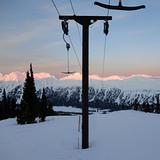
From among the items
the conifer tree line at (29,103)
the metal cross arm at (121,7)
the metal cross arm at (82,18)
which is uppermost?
the metal cross arm at (82,18)

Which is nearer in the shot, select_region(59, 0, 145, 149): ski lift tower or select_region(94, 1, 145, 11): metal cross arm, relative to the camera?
select_region(94, 1, 145, 11): metal cross arm

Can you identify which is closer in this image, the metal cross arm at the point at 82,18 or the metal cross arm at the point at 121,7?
the metal cross arm at the point at 121,7

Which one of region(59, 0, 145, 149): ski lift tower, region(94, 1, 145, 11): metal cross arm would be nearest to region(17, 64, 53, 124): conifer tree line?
region(59, 0, 145, 149): ski lift tower

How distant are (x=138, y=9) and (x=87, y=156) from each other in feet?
24.7

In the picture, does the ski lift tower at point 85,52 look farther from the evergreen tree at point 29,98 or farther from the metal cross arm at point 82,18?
the evergreen tree at point 29,98

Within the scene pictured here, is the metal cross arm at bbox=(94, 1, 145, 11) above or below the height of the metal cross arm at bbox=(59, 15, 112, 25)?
below

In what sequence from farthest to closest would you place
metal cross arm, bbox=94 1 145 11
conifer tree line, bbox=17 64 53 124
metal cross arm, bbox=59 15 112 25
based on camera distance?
conifer tree line, bbox=17 64 53 124 → metal cross arm, bbox=59 15 112 25 → metal cross arm, bbox=94 1 145 11

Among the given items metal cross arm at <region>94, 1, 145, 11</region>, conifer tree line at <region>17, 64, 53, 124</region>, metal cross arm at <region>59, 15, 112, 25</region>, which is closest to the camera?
metal cross arm at <region>94, 1, 145, 11</region>

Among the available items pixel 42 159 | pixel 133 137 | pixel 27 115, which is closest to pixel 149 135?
pixel 133 137

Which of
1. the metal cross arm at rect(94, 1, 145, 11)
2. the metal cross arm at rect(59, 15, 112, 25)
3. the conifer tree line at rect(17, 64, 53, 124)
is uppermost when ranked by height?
the metal cross arm at rect(59, 15, 112, 25)

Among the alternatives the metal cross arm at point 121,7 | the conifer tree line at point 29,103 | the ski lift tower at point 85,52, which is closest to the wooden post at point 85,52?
A: the ski lift tower at point 85,52

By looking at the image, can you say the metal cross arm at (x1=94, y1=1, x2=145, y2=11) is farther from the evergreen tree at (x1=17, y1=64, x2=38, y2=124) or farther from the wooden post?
the evergreen tree at (x1=17, y1=64, x2=38, y2=124)

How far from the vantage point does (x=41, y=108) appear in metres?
66.7

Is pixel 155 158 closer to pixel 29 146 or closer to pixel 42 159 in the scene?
pixel 42 159
